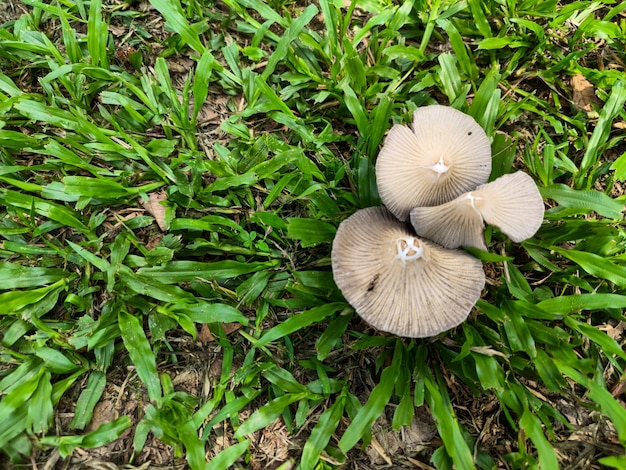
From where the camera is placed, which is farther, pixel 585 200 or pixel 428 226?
pixel 585 200

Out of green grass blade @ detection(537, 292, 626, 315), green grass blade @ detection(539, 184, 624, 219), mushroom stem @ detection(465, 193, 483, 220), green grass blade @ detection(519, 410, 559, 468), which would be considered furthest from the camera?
green grass blade @ detection(539, 184, 624, 219)

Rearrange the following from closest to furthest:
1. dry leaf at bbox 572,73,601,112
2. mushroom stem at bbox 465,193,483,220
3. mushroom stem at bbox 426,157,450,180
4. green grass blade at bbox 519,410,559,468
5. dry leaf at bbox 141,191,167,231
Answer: mushroom stem at bbox 465,193,483,220, mushroom stem at bbox 426,157,450,180, green grass blade at bbox 519,410,559,468, dry leaf at bbox 141,191,167,231, dry leaf at bbox 572,73,601,112

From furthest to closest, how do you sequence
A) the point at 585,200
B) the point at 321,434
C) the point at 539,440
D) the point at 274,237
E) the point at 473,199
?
the point at 274,237 < the point at 585,200 < the point at 321,434 < the point at 539,440 < the point at 473,199

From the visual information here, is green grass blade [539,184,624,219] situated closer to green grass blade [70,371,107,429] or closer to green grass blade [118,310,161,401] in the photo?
green grass blade [118,310,161,401]

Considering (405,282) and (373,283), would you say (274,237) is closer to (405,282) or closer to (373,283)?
(373,283)

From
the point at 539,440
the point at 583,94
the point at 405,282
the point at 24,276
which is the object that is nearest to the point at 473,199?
the point at 405,282

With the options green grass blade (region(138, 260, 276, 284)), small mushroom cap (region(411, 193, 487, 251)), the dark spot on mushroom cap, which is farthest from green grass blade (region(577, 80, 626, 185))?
green grass blade (region(138, 260, 276, 284))

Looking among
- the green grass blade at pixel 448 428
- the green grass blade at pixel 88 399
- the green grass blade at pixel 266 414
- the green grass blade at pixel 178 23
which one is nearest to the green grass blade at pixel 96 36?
the green grass blade at pixel 178 23

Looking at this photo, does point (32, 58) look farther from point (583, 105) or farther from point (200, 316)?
point (583, 105)
